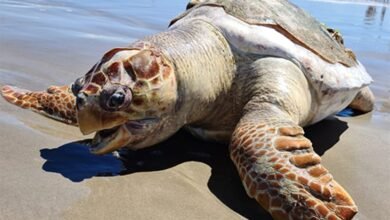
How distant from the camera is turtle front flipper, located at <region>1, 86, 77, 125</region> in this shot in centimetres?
318

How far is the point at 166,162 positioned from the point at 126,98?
521mm

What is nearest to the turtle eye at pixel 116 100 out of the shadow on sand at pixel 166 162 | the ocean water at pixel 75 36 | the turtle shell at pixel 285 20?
the shadow on sand at pixel 166 162

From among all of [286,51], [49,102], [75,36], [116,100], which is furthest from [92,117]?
[75,36]

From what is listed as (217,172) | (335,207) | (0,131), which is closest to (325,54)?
(217,172)

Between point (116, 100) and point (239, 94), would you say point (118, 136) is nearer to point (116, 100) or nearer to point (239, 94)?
point (116, 100)

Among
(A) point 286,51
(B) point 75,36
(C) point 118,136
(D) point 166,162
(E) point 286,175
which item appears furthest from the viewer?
(B) point 75,36

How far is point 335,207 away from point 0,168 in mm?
1582

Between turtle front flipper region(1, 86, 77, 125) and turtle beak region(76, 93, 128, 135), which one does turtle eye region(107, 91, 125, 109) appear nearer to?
turtle beak region(76, 93, 128, 135)

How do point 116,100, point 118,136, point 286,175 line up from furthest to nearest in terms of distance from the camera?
point 118,136 → point 116,100 → point 286,175

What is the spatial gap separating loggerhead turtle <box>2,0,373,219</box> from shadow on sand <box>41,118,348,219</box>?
9 centimetres

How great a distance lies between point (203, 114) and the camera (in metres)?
2.99

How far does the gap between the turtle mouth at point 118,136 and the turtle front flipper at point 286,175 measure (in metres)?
0.52

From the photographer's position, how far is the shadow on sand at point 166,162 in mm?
2289

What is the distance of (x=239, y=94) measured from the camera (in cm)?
312
